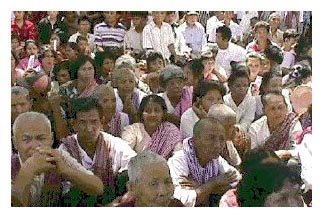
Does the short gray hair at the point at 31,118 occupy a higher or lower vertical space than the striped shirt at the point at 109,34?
lower

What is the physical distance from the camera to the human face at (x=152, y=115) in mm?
4680

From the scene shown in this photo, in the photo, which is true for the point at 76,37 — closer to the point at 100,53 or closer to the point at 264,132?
the point at 100,53

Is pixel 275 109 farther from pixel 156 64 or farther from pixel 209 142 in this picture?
pixel 156 64

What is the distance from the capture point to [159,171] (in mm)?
4598

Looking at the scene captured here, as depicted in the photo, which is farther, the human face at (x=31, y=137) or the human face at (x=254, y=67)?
the human face at (x=254, y=67)

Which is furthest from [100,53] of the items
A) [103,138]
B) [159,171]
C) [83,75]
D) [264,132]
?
[264,132]

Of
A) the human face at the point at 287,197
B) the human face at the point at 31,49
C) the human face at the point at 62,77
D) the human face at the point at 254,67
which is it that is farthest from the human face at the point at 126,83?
the human face at the point at 287,197

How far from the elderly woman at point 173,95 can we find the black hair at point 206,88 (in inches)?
2.0

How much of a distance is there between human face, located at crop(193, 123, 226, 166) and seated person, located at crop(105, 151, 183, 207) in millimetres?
245

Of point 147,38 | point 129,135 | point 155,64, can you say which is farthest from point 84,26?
point 129,135

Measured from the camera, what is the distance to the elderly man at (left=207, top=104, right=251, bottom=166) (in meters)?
4.66

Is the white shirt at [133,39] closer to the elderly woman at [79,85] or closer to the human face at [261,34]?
the elderly woman at [79,85]
